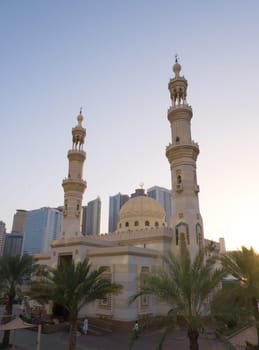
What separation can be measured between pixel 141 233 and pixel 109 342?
37.4ft

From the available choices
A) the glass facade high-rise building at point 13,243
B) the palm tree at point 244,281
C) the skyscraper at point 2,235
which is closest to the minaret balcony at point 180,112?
the palm tree at point 244,281

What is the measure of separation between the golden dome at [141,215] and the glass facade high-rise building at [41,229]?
74.8 meters

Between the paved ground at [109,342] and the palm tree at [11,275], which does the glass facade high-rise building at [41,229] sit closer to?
the paved ground at [109,342]

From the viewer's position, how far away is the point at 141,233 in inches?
1092

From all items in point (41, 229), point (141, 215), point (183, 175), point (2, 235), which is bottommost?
point (141, 215)

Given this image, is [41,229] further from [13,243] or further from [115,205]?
[115,205]

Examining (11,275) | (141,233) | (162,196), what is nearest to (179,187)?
(141,233)

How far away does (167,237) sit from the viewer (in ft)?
85.0

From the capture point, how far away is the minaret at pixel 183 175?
24875 mm

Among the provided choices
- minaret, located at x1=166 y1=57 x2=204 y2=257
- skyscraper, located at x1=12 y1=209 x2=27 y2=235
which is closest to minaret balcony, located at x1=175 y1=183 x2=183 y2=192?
minaret, located at x1=166 y1=57 x2=204 y2=257

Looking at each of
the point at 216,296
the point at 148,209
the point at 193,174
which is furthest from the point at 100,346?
the point at 148,209

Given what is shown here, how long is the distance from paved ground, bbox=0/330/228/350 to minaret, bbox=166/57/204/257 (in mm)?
7219

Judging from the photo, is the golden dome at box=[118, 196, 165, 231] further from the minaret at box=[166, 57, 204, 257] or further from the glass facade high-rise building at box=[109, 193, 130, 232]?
the glass facade high-rise building at box=[109, 193, 130, 232]

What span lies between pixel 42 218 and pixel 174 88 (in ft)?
Result: 286
